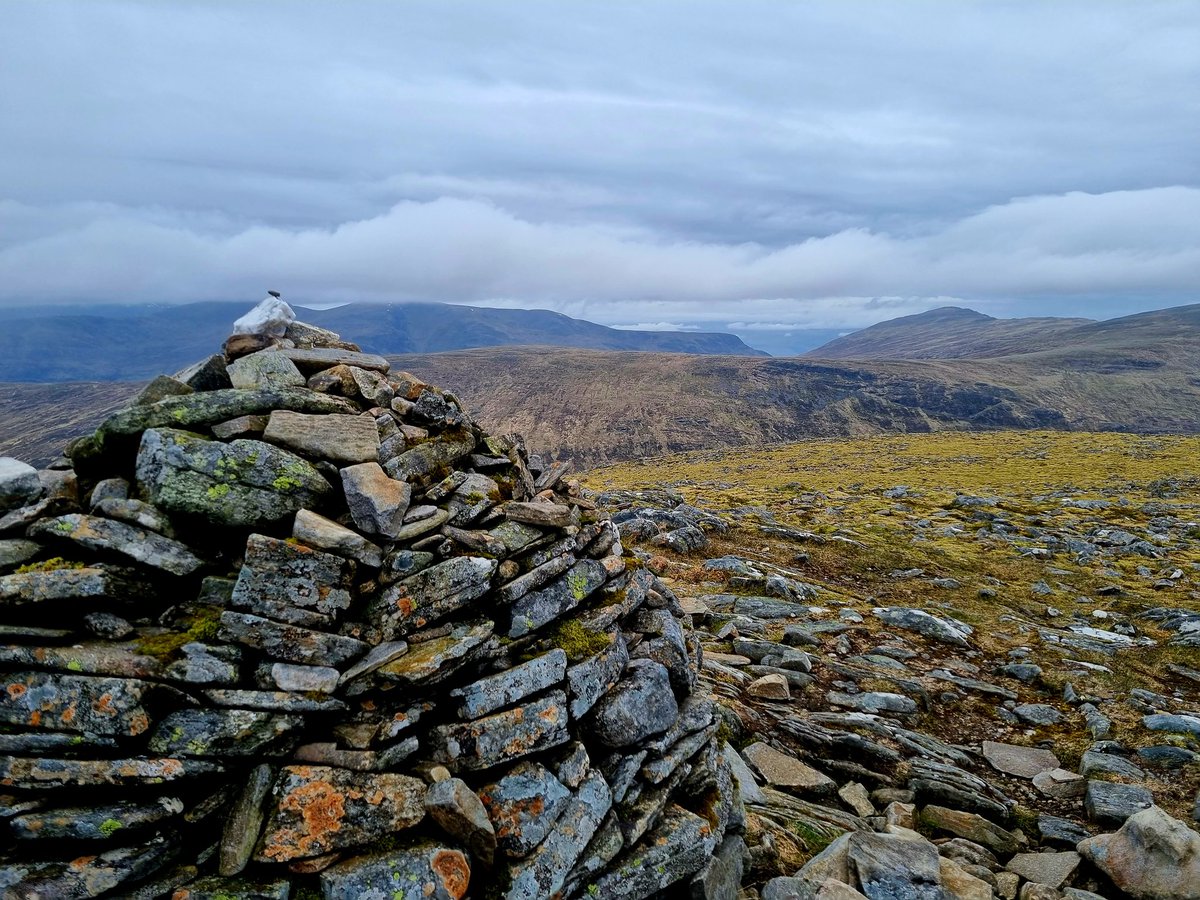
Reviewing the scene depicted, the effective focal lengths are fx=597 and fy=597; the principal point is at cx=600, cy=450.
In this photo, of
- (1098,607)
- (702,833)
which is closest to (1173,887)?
(702,833)

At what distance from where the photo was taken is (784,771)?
15938 mm

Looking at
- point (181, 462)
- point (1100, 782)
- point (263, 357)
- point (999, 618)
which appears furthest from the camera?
point (999, 618)

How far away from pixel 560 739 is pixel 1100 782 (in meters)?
14.7

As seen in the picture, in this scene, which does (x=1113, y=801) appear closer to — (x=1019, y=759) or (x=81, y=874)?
(x=1019, y=759)

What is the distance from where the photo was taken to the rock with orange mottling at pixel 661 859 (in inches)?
412

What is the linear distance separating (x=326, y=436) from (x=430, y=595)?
389cm

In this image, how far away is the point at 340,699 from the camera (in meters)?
9.45

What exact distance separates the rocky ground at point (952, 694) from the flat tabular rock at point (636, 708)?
A: 12.4 ft

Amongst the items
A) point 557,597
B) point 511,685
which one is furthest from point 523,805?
point 557,597

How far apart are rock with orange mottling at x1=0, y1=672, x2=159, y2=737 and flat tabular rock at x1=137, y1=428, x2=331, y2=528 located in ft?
9.50

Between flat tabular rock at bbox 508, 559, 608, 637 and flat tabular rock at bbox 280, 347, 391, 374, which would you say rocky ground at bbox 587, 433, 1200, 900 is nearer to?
flat tabular rock at bbox 508, 559, 608, 637

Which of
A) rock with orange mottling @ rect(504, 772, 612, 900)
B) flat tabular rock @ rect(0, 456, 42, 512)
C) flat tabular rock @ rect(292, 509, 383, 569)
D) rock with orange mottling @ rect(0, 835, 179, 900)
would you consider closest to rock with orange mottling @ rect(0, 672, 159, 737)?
rock with orange mottling @ rect(0, 835, 179, 900)

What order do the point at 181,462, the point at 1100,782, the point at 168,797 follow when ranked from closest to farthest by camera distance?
the point at 168,797
the point at 181,462
the point at 1100,782

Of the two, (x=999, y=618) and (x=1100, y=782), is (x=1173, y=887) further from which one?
(x=999, y=618)
